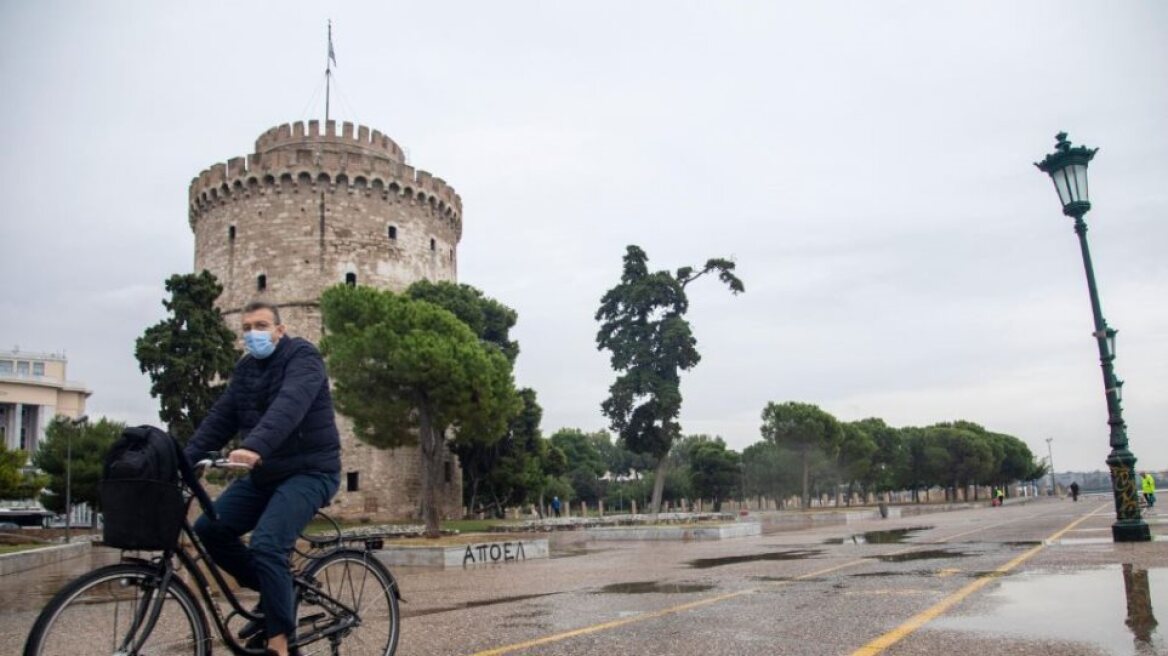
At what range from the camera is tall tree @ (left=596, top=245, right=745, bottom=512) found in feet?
129

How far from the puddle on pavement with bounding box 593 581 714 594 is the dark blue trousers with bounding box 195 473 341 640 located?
504 cm

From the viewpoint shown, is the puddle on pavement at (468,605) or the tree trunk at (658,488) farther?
the tree trunk at (658,488)

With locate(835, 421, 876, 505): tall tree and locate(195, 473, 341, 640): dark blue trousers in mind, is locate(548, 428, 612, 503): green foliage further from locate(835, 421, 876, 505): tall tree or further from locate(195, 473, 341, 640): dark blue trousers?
locate(195, 473, 341, 640): dark blue trousers

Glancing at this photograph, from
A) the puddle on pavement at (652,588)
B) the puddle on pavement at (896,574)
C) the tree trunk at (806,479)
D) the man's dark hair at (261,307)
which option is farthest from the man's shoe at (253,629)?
the tree trunk at (806,479)

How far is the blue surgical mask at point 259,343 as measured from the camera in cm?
432

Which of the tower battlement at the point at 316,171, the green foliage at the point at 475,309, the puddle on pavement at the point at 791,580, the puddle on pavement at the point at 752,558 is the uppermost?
the tower battlement at the point at 316,171

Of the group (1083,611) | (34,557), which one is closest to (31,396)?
(34,557)

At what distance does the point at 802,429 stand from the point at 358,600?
4972 cm

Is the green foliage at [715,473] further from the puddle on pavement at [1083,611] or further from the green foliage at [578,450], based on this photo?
the puddle on pavement at [1083,611]

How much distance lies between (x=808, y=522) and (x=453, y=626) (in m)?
28.8

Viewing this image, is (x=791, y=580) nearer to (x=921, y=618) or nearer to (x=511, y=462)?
(x=921, y=618)

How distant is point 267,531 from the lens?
3957mm

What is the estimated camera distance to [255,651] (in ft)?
13.1

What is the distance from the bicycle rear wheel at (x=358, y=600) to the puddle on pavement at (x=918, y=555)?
8103 mm
